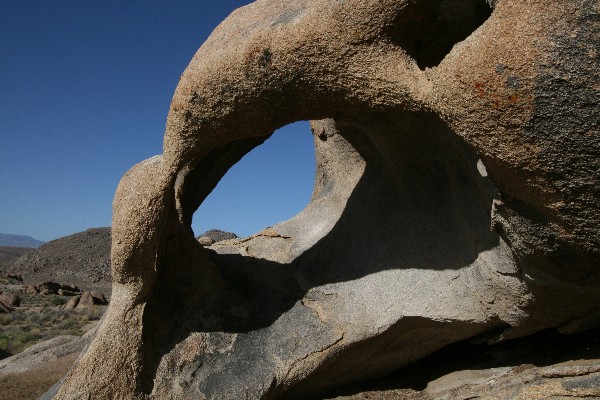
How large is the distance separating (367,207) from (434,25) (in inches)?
63.7

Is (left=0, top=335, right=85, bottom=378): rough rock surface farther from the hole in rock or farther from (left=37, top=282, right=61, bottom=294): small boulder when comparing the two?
(left=37, top=282, right=61, bottom=294): small boulder

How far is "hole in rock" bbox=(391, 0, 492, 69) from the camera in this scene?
8.17ft

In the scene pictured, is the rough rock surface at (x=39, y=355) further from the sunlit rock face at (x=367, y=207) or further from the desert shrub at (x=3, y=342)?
the desert shrub at (x=3, y=342)

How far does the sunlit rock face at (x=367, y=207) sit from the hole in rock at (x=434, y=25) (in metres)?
0.01

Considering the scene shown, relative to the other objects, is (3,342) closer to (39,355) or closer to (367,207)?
(39,355)

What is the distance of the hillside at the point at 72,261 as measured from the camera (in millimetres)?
24031

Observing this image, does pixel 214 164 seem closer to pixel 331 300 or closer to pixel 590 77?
pixel 331 300

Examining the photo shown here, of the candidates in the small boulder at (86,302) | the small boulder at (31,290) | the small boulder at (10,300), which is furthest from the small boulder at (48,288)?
the small boulder at (86,302)

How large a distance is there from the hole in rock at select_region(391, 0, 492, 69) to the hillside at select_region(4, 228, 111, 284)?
881 inches

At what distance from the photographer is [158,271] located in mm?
3443

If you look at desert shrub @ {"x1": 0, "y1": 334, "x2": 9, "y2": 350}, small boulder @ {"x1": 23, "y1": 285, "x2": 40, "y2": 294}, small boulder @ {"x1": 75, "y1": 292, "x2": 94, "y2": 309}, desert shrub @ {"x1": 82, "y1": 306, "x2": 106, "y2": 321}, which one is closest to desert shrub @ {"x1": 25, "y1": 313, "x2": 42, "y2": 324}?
desert shrub @ {"x1": 82, "y1": 306, "x2": 106, "y2": 321}

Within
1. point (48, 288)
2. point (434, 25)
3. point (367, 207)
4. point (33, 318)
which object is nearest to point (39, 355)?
point (367, 207)

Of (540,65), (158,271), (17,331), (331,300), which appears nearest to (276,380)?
(331,300)

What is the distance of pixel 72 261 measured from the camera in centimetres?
2541
